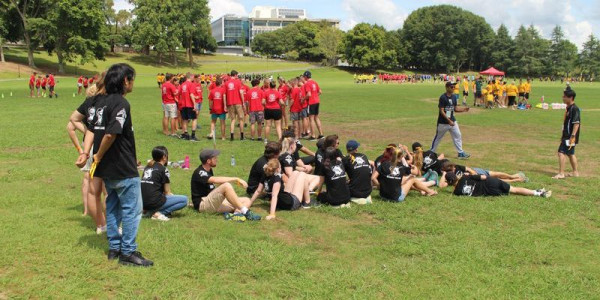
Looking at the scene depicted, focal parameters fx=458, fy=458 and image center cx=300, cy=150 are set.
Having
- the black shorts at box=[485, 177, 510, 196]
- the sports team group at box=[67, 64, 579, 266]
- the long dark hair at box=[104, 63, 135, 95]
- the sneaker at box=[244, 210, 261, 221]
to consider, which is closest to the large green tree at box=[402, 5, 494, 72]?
the sports team group at box=[67, 64, 579, 266]

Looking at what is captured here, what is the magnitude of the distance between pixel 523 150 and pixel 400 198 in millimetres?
7255

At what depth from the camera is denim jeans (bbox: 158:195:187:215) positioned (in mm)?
6793

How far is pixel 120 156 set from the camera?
4777mm

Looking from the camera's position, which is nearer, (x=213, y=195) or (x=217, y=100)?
(x=213, y=195)

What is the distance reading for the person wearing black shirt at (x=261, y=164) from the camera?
7.43 metres

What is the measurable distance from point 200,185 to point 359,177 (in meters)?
2.64

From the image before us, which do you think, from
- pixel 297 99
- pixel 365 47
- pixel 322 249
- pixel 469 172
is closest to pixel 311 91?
pixel 297 99

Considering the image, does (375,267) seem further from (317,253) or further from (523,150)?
(523,150)

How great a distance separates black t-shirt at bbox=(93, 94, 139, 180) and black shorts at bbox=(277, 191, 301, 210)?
9.60 feet

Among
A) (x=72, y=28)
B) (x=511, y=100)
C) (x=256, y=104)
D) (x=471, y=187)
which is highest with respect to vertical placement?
(x=72, y=28)

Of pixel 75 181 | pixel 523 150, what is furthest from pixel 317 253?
pixel 523 150

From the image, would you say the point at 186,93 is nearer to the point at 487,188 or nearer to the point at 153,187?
the point at 153,187

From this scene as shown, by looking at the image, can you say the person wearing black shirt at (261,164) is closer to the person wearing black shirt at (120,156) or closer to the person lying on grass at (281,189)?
the person lying on grass at (281,189)

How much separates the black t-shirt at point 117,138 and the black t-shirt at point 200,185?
2.26 meters
